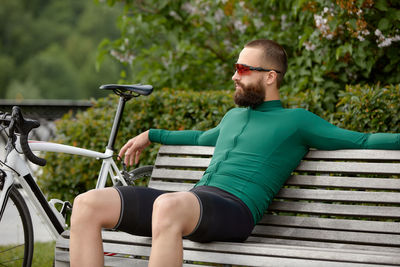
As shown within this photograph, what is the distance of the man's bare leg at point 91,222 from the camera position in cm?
264

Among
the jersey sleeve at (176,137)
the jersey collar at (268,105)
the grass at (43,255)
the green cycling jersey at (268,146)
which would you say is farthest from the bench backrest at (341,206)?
the grass at (43,255)

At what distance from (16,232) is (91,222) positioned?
3.08 ft

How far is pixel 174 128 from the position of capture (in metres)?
5.00

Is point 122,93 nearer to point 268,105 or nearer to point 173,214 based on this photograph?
point 268,105

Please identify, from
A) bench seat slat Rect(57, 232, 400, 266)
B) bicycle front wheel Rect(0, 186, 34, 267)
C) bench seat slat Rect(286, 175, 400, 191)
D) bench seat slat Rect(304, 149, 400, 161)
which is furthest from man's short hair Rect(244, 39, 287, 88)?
bicycle front wheel Rect(0, 186, 34, 267)

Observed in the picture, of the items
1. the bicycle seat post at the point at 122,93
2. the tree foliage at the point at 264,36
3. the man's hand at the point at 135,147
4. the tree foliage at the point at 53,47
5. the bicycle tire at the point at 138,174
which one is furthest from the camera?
the tree foliage at the point at 53,47

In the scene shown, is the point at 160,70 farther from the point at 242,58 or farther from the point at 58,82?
the point at 58,82

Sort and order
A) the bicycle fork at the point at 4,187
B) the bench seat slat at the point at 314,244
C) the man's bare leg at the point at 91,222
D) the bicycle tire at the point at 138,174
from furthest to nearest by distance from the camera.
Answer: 1. the bicycle tire at the point at 138,174
2. the bicycle fork at the point at 4,187
3. the bench seat slat at the point at 314,244
4. the man's bare leg at the point at 91,222

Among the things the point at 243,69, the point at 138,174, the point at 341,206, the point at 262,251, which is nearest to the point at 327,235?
the point at 341,206

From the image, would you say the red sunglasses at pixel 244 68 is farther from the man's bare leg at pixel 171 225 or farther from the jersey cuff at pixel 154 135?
the man's bare leg at pixel 171 225

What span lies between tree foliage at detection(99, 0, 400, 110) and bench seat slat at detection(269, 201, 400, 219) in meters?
1.72

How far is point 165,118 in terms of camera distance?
499cm

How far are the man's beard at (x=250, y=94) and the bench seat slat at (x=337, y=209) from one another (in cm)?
61

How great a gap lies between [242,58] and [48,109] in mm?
7241
